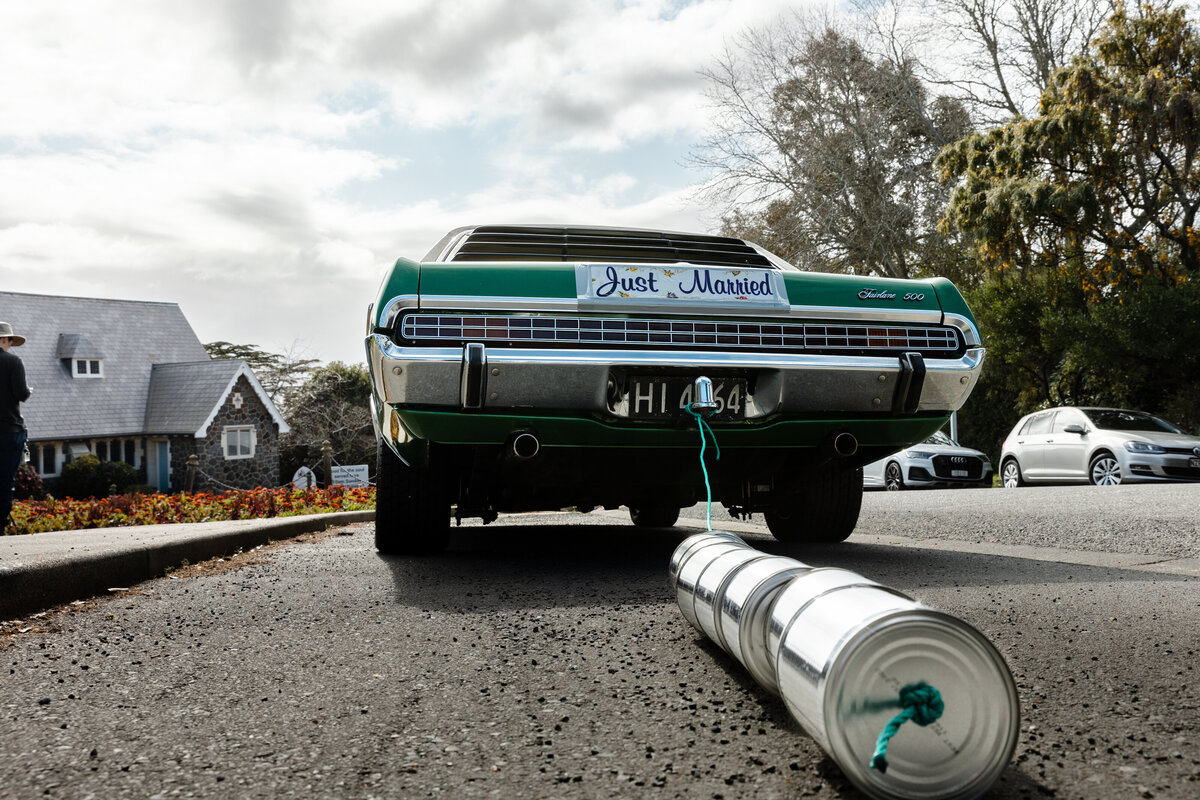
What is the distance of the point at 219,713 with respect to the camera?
2137 millimetres

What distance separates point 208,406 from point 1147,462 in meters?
28.7

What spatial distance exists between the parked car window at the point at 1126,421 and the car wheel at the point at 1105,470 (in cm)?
44

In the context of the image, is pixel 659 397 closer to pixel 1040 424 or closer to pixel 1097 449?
pixel 1097 449

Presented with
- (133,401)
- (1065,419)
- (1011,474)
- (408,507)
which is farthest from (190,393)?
(408,507)

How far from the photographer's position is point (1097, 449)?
42.5ft

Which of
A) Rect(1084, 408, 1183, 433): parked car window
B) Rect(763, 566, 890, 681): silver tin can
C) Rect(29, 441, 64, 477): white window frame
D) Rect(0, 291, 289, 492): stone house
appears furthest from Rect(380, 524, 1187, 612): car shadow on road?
Rect(29, 441, 64, 477): white window frame

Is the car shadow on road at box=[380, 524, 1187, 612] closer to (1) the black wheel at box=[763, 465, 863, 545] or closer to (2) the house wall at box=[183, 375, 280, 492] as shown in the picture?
(1) the black wheel at box=[763, 465, 863, 545]

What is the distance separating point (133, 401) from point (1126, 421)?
101 feet

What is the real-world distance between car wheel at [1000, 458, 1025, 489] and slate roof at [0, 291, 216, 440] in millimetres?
27447

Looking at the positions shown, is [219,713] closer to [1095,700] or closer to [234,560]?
[1095,700]

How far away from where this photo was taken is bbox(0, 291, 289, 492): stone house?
3134 cm

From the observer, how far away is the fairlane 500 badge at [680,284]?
3830mm

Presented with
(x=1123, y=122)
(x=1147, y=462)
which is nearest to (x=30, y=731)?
(x=1147, y=462)

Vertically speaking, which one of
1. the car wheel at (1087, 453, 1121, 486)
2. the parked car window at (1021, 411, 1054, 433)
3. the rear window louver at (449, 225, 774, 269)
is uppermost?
the rear window louver at (449, 225, 774, 269)
